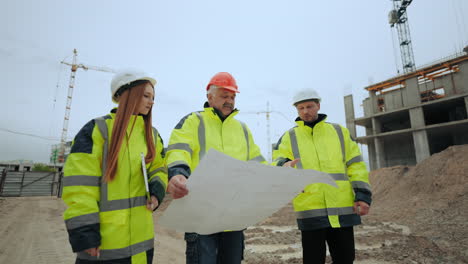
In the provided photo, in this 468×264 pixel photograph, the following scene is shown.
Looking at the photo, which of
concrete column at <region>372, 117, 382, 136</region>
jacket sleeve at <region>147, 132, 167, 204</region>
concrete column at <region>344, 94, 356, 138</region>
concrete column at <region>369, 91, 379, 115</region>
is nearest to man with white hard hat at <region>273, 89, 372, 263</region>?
jacket sleeve at <region>147, 132, 167, 204</region>

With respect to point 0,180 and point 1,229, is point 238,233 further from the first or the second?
point 0,180

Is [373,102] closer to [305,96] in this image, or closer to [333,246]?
[305,96]

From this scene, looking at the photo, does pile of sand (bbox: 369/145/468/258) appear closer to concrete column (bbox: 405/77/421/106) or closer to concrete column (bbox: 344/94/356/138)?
concrete column (bbox: 405/77/421/106)

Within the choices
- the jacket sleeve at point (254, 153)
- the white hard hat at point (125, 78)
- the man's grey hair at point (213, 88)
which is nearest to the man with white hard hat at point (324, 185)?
the jacket sleeve at point (254, 153)

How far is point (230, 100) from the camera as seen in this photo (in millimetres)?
2051

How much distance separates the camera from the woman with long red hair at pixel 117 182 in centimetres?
134

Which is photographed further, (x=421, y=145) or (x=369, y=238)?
(x=421, y=145)

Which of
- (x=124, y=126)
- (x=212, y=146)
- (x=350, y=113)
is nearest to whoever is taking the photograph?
(x=124, y=126)

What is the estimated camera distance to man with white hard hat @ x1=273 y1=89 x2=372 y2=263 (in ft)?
7.35

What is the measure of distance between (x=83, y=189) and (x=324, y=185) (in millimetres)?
1897

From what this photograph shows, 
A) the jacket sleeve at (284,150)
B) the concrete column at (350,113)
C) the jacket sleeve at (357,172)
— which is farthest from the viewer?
the concrete column at (350,113)

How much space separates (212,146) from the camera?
1899 millimetres

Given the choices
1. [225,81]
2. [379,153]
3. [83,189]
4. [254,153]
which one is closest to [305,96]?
[254,153]

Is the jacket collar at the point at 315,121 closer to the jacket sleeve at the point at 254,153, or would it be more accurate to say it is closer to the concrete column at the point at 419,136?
the jacket sleeve at the point at 254,153
